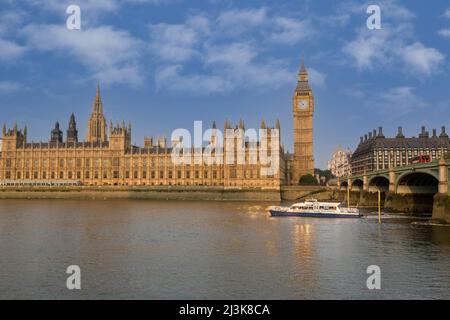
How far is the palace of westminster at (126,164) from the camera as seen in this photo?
126 metres

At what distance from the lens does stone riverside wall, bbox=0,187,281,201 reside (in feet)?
384

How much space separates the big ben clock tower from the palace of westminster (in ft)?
1.08

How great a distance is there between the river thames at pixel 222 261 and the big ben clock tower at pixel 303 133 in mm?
102406

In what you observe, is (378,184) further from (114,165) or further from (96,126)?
(96,126)

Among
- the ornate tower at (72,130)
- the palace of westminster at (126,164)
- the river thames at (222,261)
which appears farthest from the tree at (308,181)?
the river thames at (222,261)

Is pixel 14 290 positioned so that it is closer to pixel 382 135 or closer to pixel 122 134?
pixel 122 134

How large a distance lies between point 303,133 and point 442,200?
344 ft

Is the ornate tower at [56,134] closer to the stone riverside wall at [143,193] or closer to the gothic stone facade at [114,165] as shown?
the gothic stone facade at [114,165]

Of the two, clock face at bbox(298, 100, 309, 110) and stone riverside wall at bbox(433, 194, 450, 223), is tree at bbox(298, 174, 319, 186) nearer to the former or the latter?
clock face at bbox(298, 100, 309, 110)

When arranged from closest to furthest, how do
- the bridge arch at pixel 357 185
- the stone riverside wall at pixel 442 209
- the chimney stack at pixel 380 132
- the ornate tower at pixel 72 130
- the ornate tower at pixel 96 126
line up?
the stone riverside wall at pixel 442 209 → the bridge arch at pixel 357 185 → the ornate tower at pixel 72 130 → the ornate tower at pixel 96 126 → the chimney stack at pixel 380 132

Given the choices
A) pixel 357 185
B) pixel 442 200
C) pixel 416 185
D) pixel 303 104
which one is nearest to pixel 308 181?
pixel 357 185

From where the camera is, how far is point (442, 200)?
153ft

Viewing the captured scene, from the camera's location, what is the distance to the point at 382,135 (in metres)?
166

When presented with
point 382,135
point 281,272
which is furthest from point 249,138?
point 281,272
